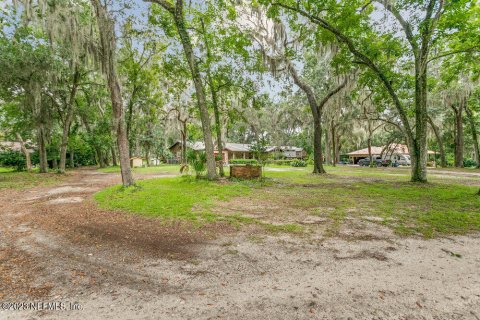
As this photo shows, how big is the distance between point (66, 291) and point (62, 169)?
705 inches

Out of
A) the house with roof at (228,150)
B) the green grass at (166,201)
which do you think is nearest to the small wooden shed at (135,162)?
the house with roof at (228,150)

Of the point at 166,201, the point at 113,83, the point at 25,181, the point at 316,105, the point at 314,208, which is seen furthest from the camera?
the point at 316,105

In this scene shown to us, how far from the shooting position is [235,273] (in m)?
2.70

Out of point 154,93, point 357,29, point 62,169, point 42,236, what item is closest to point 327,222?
point 42,236

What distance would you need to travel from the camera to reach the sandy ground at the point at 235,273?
204cm

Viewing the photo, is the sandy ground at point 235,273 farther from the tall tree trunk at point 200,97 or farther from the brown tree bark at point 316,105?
the brown tree bark at point 316,105

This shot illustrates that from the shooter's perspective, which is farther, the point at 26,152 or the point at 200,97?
the point at 26,152

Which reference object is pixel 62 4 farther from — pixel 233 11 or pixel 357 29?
pixel 357 29

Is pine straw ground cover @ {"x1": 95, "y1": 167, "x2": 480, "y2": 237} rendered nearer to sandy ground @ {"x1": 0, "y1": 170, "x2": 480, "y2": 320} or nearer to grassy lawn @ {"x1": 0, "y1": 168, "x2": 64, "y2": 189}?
sandy ground @ {"x1": 0, "y1": 170, "x2": 480, "y2": 320}

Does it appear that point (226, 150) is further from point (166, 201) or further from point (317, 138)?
point (166, 201)

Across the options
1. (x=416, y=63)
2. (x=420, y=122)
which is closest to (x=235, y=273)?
(x=420, y=122)

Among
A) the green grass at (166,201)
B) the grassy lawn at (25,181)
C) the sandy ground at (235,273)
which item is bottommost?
the sandy ground at (235,273)

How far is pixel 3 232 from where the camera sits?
4.18 m

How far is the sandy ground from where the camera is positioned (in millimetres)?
2041
